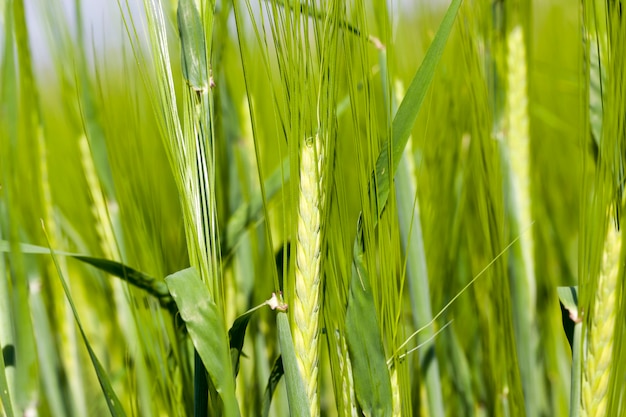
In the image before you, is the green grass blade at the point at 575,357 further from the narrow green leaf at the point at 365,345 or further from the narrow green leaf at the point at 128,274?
the narrow green leaf at the point at 128,274

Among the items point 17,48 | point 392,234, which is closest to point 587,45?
point 392,234

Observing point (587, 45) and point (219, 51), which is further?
point (219, 51)

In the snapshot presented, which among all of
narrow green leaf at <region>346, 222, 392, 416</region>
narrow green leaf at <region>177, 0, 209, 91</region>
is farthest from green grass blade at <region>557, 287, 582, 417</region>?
narrow green leaf at <region>177, 0, 209, 91</region>

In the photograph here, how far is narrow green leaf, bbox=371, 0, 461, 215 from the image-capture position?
44 centimetres

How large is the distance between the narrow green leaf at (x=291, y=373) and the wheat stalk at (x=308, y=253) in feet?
0.05

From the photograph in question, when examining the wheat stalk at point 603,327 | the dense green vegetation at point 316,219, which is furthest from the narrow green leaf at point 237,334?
the wheat stalk at point 603,327

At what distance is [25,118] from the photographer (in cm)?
62

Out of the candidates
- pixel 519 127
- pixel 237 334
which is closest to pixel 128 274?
pixel 237 334

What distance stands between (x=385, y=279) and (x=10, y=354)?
29cm

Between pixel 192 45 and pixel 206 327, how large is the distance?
0.52 feet

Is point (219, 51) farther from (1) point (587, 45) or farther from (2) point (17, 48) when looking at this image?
(1) point (587, 45)

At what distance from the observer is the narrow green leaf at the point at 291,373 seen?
409mm

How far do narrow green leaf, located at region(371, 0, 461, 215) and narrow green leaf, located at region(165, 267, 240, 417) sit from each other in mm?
120

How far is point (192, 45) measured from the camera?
0.40 metres
